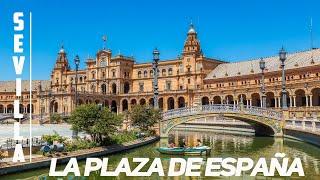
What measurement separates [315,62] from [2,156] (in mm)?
60977

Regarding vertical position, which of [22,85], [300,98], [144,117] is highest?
[22,85]

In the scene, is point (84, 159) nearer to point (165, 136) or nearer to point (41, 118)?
point (165, 136)

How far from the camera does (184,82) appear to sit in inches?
3915

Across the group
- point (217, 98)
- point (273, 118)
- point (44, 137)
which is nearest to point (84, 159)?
point (44, 137)

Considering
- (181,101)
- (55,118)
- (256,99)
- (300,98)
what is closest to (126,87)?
(181,101)

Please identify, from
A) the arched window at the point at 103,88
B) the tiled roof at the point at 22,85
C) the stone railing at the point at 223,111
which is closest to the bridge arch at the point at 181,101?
the arched window at the point at 103,88

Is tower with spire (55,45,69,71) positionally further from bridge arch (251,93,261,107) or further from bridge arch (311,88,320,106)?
bridge arch (311,88,320,106)

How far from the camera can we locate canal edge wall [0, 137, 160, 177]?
25.6m

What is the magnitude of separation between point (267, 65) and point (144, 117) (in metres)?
45.7

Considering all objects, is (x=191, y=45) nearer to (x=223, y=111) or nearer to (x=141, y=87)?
(x=141, y=87)

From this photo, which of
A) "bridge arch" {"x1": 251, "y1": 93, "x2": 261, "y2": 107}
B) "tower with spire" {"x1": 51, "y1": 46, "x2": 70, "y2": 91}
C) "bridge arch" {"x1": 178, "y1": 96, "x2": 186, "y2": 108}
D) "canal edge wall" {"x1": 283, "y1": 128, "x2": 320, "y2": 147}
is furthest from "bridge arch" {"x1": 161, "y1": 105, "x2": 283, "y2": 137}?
"tower with spire" {"x1": 51, "y1": 46, "x2": 70, "y2": 91}

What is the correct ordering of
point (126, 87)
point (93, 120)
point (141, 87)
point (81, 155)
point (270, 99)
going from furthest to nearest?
1. point (126, 87)
2. point (141, 87)
3. point (270, 99)
4. point (93, 120)
5. point (81, 155)

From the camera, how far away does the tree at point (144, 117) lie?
48406 mm

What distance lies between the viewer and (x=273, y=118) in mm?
49219
